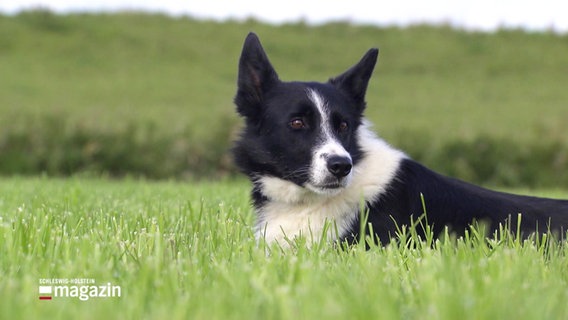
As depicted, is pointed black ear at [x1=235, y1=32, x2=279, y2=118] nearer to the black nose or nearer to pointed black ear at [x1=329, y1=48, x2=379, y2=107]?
pointed black ear at [x1=329, y1=48, x2=379, y2=107]

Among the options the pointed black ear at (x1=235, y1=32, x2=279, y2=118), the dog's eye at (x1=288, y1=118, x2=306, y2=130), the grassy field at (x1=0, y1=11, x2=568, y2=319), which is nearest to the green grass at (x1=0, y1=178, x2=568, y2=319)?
the grassy field at (x1=0, y1=11, x2=568, y2=319)

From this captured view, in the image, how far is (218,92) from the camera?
77.6 ft

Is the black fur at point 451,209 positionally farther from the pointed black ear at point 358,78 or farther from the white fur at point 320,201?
the pointed black ear at point 358,78

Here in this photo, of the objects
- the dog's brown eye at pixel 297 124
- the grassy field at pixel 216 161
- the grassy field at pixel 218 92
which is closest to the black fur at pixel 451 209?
the grassy field at pixel 216 161

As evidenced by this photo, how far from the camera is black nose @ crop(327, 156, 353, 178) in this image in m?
4.25

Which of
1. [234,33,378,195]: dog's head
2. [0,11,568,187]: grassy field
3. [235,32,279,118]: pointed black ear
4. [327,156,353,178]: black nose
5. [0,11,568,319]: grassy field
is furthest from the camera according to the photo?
[0,11,568,187]: grassy field

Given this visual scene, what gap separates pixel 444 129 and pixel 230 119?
448cm

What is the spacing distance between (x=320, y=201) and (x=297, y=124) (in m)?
0.49

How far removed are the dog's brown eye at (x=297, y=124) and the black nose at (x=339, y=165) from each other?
360 millimetres

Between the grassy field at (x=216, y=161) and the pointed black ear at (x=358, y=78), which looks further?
the pointed black ear at (x=358, y=78)

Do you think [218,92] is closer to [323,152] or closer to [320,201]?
[320,201]

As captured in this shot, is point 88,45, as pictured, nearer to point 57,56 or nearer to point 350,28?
point 57,56

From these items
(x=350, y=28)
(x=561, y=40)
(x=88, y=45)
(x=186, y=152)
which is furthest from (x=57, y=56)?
(x=561, y=40)

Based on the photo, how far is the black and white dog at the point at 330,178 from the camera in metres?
4.42
